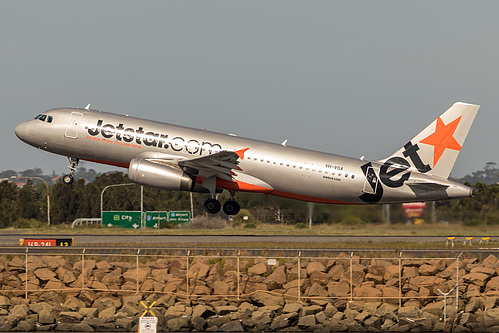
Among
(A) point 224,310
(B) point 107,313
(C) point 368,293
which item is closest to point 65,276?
(B) point 107,313

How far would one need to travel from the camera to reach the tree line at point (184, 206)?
4941cm

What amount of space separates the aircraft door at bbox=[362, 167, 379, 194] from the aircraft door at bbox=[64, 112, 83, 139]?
19341 mm

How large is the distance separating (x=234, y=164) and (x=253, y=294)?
1786 cm

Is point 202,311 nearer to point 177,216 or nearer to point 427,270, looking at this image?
point 427,270

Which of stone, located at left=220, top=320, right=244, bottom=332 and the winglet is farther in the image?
the winglet

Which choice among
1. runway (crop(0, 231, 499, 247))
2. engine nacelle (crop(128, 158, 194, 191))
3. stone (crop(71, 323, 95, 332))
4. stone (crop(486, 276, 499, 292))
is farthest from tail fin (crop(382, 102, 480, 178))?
stone (crop(71, 323, 95, 332))

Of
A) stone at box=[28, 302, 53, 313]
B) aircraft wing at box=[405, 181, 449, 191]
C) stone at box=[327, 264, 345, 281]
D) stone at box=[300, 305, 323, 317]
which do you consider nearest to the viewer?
stone at box=[300, 305, 323, 317]

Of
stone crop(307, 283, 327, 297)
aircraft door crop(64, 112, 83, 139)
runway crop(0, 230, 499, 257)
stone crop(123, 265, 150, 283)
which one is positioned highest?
A: aircraft door crop(64, 112, 83, 139)

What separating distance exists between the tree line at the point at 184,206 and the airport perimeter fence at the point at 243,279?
17888 mm

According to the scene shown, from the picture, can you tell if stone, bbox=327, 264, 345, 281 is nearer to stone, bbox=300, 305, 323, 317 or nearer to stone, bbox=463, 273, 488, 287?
stone, bbox=300, 305, 323, 317

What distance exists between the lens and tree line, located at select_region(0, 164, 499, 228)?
49406mm

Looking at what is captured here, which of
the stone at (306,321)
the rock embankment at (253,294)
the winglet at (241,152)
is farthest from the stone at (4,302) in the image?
the winglet at (241,152)

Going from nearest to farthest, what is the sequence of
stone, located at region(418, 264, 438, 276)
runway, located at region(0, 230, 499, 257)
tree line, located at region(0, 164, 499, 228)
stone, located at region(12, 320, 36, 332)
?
1. stone, located at region(12, 320, 36, 332)
2. stone, located at region(418, 264, 438, 276)
3. runway, located at region(0, 230, 499, 257)
4. tree line, located at region(0, 164, 499, 228)

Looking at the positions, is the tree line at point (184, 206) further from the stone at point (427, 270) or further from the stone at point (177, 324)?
the stone at point (177, 324)
